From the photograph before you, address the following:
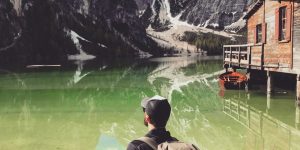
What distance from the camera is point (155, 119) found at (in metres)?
4.64

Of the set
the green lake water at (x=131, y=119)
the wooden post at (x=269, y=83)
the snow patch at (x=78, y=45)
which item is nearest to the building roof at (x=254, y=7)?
the wooden post at (x=269, y=83)

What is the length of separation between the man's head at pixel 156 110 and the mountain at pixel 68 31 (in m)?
88.1

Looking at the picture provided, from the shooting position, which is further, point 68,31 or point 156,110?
point 68,31

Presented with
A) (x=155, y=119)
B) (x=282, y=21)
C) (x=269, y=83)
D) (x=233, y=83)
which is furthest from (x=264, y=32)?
(x=155, y=119)

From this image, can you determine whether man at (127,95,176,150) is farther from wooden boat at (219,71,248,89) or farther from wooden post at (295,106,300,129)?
wooden boat at (219,71,248,89)

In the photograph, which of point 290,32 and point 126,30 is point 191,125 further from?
point 126,30

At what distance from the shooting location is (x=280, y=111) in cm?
1959

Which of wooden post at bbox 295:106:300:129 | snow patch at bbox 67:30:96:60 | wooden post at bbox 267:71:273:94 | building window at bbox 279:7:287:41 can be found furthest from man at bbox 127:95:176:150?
snow patch at bbox 67:30:96:60

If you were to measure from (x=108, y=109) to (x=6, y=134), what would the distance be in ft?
21.0

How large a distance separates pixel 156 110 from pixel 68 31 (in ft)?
448

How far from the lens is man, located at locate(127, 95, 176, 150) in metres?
4.50

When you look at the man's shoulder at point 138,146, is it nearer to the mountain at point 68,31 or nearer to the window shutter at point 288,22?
→ the window shutter at point 288,22

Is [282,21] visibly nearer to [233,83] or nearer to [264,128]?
[233,83]

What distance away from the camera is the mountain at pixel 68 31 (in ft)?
357
